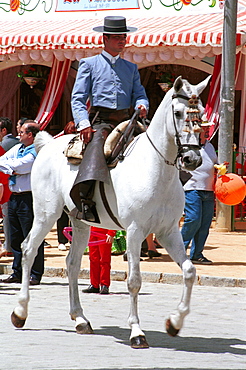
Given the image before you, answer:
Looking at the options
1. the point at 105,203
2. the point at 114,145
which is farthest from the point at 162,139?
the point at 105,203

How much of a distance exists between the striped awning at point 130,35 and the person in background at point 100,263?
26.6 ft

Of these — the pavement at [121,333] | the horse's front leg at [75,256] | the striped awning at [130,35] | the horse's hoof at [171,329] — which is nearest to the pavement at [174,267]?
the pavement at [121,333]

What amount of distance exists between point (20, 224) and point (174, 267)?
7.98 ft

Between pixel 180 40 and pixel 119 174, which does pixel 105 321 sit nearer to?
pixel 119 174

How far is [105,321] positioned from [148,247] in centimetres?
478

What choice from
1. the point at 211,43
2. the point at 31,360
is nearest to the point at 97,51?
the point at 211,43

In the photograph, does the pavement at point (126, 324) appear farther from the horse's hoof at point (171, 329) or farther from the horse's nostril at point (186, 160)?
the horse's nostril at point (186, 160)

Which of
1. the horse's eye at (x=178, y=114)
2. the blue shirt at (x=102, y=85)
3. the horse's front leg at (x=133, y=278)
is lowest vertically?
the horse's front leg at (x=133, y=278)

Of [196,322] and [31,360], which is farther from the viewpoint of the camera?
[196,322]

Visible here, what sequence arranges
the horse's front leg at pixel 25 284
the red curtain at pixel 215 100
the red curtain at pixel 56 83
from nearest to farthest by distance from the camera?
the horse's front leg at pixel 25 284, the red curtain at pixel 215 100, the red curtain at pixel 56 83

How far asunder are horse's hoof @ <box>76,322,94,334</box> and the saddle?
151 cm

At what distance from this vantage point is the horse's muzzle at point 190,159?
6.53m

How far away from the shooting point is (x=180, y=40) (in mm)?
17391

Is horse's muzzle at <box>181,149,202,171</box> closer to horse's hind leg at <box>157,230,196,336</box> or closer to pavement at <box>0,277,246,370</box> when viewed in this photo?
horse's hind leg at <box>157,230,196,336</box>
